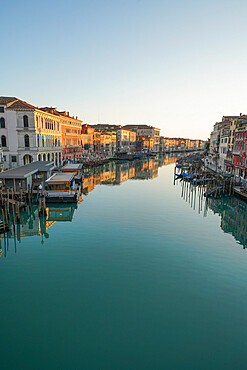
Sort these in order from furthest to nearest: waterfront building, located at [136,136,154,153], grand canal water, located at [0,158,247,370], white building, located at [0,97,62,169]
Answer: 1. waterfront building, located at [136,136,154,153]
2. white building, located at [0,97,62,169]
3. grand canal water, located at [0,158,247,370]

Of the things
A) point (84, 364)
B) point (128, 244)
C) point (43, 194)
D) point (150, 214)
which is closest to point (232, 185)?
point (150, 214)

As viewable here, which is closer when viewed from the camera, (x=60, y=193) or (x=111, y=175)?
(x=60, y=193)

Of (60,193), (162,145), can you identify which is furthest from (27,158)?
(162,145)

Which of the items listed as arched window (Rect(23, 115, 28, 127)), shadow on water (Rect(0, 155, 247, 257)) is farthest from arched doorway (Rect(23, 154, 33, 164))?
shadow on water (Rect(0, 155, 247, 257))

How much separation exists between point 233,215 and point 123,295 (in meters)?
18.6

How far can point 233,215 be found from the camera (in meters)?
25.7

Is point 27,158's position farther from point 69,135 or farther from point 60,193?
point 69,135

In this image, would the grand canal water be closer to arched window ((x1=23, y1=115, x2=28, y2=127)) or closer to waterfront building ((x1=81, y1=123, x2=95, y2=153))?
arched window ((x1=23, y1=115, x2=28, y2=127))

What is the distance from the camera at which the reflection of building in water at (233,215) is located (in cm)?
2059

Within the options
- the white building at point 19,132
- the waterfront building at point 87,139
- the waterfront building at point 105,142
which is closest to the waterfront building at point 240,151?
the white building at point 19,132

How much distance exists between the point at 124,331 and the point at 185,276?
5176 mm

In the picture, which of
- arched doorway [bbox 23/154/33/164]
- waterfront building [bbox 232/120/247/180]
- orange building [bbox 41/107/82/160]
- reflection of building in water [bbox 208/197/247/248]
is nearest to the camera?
reflection of building in water [bbox 208/197/247/248]

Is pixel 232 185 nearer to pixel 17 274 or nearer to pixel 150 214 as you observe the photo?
pixel 150 214

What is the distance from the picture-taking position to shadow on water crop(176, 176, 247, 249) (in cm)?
2100
